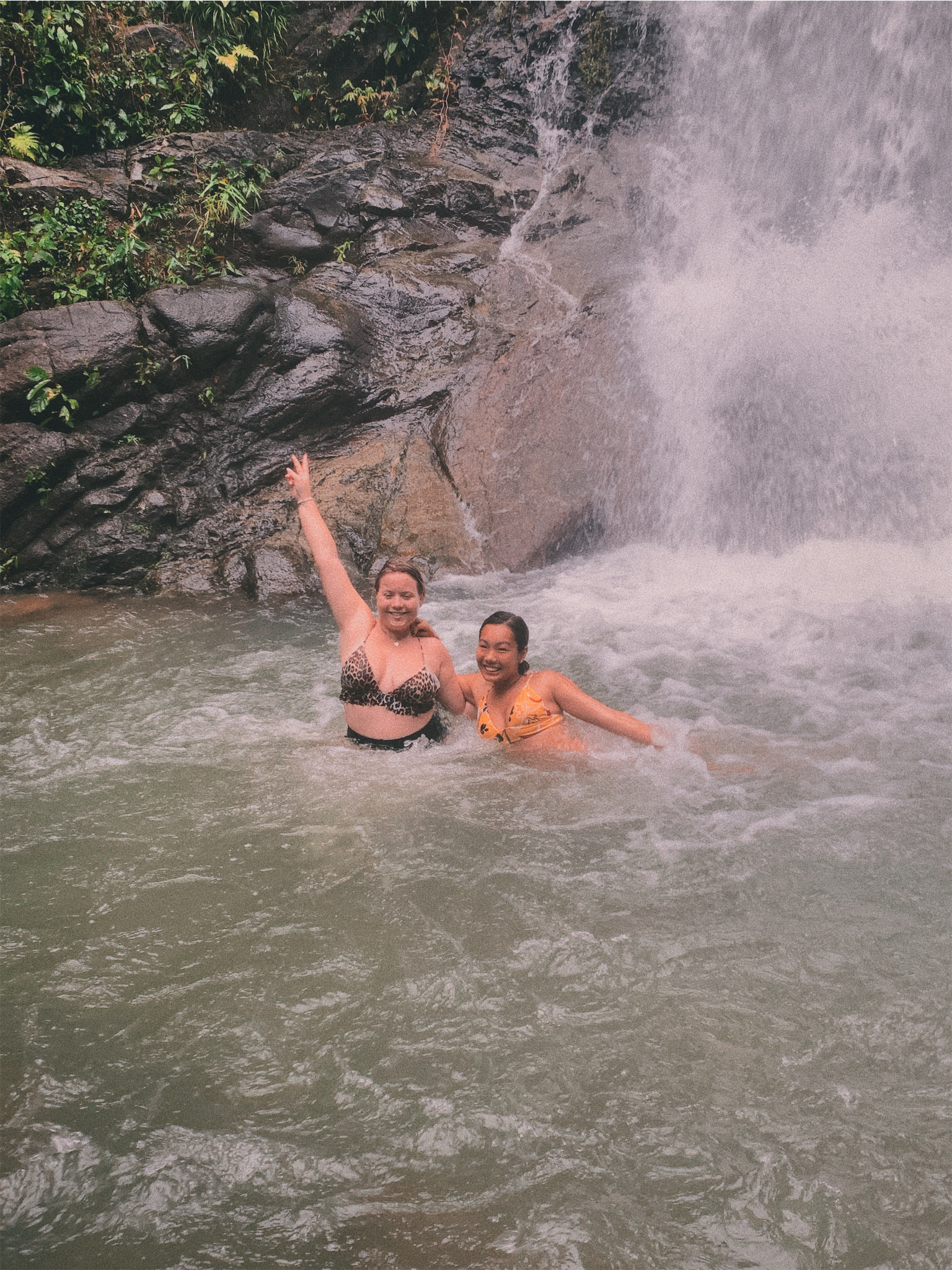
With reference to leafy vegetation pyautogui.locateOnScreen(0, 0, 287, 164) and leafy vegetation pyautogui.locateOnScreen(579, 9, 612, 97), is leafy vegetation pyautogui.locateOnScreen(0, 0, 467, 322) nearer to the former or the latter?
leafy vegetation pyautogui.locateOnScreen(0, 0, 287, 164)

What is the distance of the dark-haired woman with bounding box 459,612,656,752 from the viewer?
4504 mm

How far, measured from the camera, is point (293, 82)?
1116 centimetres

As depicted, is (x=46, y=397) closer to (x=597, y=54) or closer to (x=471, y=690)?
(x=471, y=690)

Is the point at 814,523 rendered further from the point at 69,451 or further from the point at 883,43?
the point at 69,451

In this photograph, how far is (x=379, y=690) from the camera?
4559 mm

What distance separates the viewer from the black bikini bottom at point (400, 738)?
183 inches

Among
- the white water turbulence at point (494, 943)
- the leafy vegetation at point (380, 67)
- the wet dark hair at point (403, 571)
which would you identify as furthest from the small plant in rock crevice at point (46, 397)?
the leafy vegetation at point (380, 67)

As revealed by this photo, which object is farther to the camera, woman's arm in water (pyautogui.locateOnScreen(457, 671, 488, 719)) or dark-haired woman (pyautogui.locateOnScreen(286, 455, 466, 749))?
woman's arm in water (pyautogui.locateOnScreen(457, 671, 488, 719))

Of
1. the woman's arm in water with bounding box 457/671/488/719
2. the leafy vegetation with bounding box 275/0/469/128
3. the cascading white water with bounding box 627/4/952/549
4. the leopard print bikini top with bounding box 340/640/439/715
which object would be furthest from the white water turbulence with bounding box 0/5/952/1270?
the leafy vegetation with bounding box 275/0/469/128

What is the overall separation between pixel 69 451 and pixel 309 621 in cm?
297

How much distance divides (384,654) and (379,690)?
19 centimetres

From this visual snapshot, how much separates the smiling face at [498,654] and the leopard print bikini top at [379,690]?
0.28 meters

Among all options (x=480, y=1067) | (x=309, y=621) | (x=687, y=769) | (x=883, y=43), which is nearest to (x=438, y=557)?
(x=309, y=621)

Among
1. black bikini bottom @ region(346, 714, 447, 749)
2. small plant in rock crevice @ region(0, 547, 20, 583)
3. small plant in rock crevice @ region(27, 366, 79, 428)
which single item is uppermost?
small plant in rock crevice @ region(27, 366, 79, 428)
